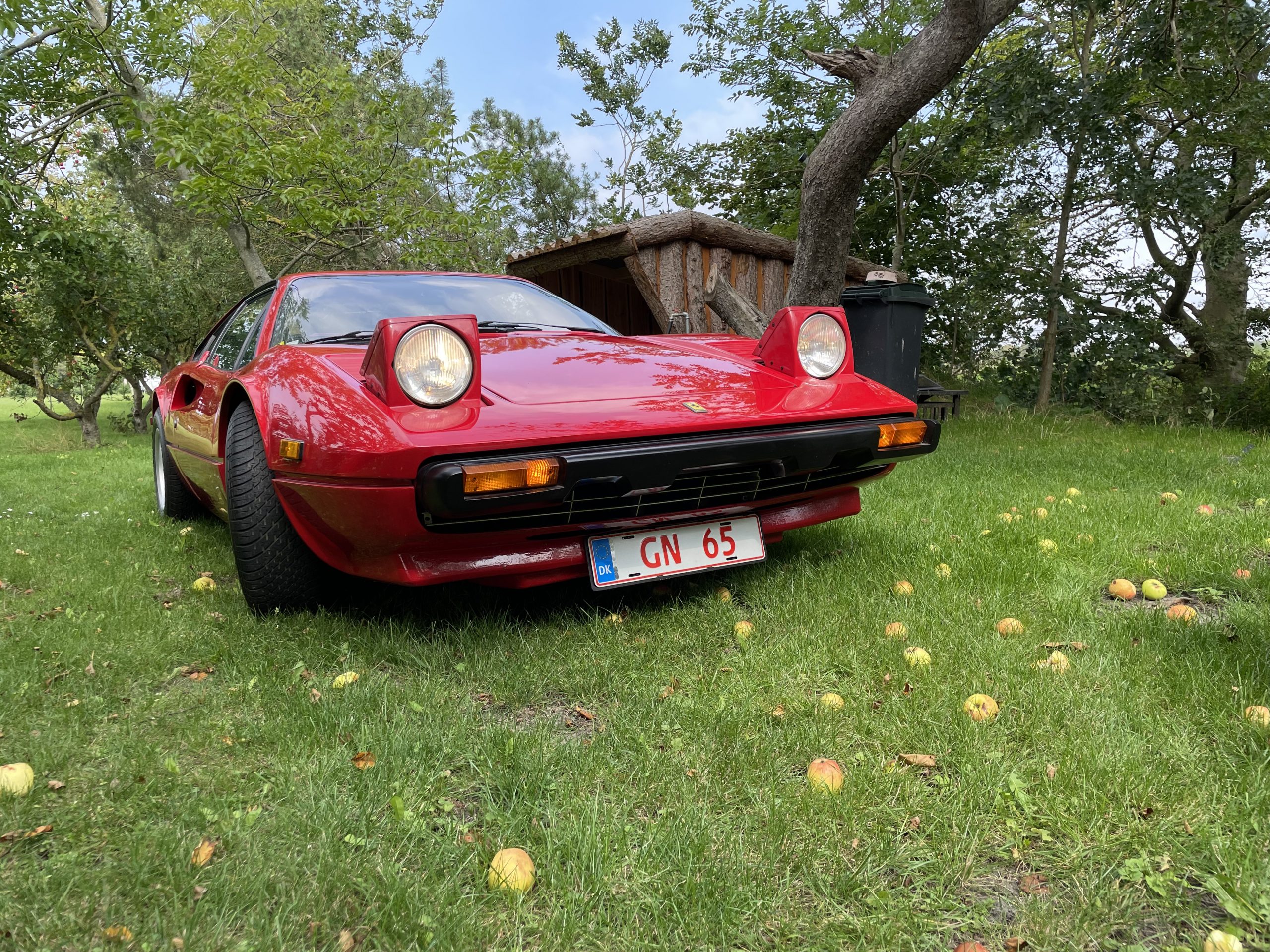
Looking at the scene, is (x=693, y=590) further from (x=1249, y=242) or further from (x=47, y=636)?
(x=1249, y=242)

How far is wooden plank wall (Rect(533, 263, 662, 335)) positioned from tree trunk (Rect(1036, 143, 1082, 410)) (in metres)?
4.29

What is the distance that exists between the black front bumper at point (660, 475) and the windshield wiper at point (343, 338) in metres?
1.05

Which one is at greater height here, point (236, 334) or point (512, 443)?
point (236, 334)

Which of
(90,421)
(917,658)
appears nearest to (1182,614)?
(917,658)

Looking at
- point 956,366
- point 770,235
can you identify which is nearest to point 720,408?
point 770,235

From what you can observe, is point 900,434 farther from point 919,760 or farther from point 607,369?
point 919,760

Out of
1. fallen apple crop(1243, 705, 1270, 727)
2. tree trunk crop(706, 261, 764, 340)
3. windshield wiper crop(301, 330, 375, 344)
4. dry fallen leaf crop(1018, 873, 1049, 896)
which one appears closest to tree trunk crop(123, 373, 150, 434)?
tree trunk crop(706, 261, 764, 340)

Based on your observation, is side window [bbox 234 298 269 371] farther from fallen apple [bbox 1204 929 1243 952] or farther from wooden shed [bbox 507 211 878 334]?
wooden shed [bbox 507 211 878 334]

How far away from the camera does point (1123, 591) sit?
92.5 inches

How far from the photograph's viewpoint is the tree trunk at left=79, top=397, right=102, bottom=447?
11258 mm

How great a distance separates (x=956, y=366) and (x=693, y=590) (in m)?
8.68

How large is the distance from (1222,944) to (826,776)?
0.59 m

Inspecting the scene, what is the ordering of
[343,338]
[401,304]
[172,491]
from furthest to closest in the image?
1. [172,491]
2. [401,304]
3. [343,338]

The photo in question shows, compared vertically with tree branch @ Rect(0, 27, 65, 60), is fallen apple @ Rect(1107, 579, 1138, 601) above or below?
below
